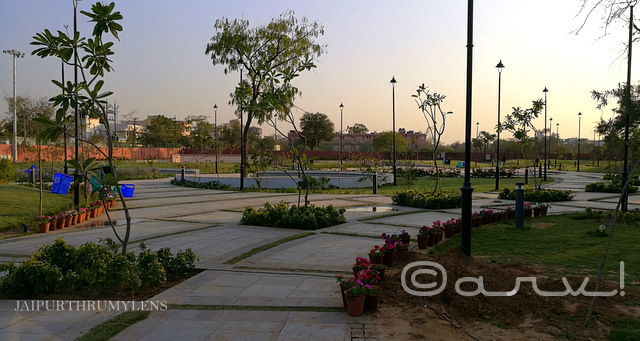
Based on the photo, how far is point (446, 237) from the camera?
9.08 metres

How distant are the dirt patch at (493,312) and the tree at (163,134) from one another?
6637 cm

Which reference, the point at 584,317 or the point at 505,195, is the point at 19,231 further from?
the point at 505,195

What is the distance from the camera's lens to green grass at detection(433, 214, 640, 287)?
6.54 m

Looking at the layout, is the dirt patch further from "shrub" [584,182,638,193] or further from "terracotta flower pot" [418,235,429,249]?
"shrub" [584,182,638,193]

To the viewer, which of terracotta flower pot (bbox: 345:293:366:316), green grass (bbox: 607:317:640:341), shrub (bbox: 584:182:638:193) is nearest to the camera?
green grass (bbox: 607:317:640:341)

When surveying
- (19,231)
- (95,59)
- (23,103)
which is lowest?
(19,231)

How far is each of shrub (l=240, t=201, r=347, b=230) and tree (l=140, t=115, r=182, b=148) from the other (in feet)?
196

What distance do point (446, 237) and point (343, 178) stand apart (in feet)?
58.4

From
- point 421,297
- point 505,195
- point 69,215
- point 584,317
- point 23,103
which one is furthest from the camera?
point 23,103

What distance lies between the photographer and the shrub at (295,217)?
1036cm

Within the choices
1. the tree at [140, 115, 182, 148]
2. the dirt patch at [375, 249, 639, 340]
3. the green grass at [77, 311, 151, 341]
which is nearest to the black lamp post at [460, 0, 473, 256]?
the dirt patch at [375, 249, 639, 340]

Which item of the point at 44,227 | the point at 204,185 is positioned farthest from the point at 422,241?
the point at 204,185

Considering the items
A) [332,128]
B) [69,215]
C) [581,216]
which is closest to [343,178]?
[581,216]

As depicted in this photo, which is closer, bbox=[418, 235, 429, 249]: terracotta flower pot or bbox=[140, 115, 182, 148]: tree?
bbox=[418, 235, 429, 249]: terracotta flower pot
